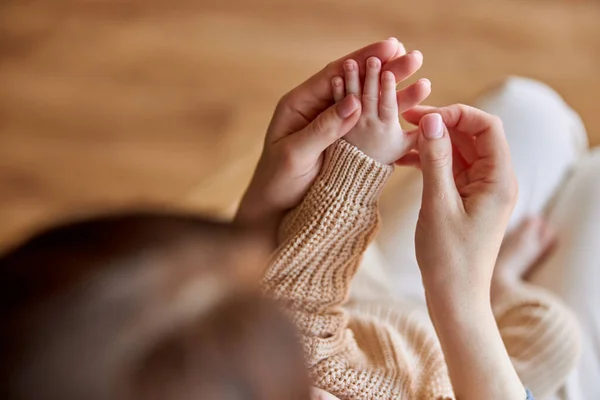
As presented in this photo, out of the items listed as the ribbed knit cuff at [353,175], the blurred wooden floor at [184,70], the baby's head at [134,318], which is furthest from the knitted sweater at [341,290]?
the blurred wooden floor at [184,70]

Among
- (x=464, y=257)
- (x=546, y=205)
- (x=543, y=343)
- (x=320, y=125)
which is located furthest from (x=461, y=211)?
(x=546, y=205)

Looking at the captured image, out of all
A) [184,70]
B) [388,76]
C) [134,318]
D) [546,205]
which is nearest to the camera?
[134,318]

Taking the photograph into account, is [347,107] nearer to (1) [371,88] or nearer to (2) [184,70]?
(1) [371,88]

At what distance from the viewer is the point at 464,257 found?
0.56 m

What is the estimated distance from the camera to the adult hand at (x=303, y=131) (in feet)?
1.88

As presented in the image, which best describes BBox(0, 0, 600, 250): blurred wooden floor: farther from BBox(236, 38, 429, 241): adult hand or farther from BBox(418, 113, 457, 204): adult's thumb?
BBox(418, 113, 457, 204): adult's thumb

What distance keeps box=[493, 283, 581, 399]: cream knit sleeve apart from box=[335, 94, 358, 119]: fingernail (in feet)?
1.15

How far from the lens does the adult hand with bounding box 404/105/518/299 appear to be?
56cm

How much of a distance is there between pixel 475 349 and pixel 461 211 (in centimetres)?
12

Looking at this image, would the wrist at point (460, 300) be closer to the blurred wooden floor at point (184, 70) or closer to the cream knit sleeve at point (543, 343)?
the cream knit sleeve at point (543, 343)

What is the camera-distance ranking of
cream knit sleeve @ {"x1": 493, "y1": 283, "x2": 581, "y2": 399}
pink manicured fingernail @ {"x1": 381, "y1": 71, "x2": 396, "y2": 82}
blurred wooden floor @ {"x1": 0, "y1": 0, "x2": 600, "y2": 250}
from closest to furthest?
pink manicured fingernail @ {"x1": 381, "y1": 71, "x2": 396, "y2": 82} → cream knit sleeve @ {"x1": 493, "y1": 283, "x2": 581, "y2": 399} → blurred wooden floor @ {"x1": 0, "y1": 0, "x2": 600, "y2": 250}

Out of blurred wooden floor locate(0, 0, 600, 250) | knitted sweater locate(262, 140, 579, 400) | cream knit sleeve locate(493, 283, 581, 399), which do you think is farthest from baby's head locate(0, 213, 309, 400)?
blurred wooden floor locate(0, 0, 600, 250)

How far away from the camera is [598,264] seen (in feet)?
2.74

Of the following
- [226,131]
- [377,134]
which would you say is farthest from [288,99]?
[226,131]
